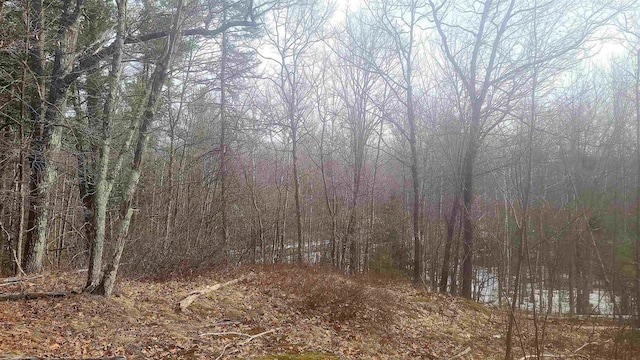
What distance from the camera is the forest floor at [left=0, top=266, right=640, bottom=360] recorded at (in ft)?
18.6

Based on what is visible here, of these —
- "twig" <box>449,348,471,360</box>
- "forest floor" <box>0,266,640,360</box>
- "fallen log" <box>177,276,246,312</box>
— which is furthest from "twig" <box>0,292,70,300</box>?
"twig" <box>449,348,471,360</box>

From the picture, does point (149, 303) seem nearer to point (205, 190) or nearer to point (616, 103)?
point (205, 190)

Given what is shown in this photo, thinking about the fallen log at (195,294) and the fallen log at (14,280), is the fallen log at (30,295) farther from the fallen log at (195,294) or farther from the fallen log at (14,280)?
the fallen log at (195,294)

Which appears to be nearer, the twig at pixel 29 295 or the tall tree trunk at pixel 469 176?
the twig at pixel 29 295

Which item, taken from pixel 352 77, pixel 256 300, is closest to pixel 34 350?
pixel 256 300

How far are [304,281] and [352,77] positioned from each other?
11514 millimetres

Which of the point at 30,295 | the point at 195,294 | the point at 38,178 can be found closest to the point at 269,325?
the point at 195,294

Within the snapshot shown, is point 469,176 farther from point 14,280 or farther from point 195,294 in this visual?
point 14,280

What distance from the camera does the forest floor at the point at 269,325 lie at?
5676mm

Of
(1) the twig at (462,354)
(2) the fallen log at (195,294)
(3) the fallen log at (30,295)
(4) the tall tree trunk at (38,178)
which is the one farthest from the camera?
(4) the tall tree trunk at (38,178)

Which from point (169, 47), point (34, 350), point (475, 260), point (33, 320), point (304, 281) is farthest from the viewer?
point (475, 260)

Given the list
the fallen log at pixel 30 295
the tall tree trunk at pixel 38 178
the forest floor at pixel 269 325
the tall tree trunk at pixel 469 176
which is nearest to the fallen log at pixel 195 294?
the forest floor at pixel 269 325

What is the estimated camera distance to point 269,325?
26.2 ft

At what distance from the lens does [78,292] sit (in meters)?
7.08
